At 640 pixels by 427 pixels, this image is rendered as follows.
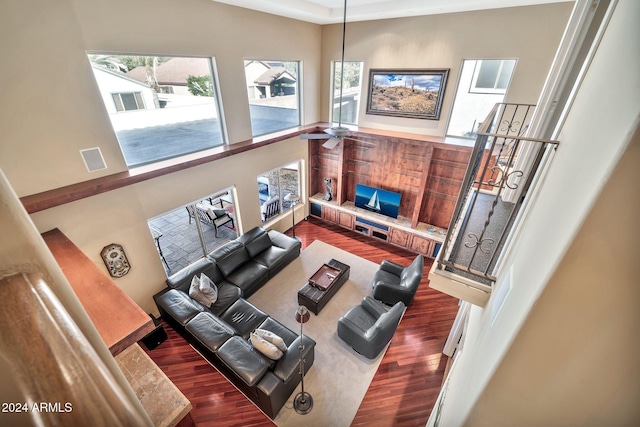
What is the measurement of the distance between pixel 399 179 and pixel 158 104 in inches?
199

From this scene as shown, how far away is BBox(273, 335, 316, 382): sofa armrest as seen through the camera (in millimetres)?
3426

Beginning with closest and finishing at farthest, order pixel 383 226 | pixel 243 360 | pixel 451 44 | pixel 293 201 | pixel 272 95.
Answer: pixel 243 360 < pixel 451 44 < pixel 272 95 < pixel 293 201 < pixel 383 226

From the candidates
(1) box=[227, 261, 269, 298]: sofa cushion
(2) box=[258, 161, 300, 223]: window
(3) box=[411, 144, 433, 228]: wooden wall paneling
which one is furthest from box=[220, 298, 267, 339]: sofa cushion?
(3) box=[411, 144, 433, 228]: wooden wall paneling

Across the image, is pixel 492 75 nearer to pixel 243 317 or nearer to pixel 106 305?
pixel 243 317

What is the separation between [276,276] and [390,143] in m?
3.97

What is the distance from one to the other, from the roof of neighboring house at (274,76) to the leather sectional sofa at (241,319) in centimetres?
320

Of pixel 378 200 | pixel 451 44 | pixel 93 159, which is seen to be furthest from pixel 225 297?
pixel 451 44

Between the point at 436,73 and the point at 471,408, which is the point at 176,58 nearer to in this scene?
the point at 436,73

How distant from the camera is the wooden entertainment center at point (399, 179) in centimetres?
570

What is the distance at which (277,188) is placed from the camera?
22.4 ft

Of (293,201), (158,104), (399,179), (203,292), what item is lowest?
Answer: (203,292)

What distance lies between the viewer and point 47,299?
40 centimetres

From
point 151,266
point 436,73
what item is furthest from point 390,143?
point 151,266

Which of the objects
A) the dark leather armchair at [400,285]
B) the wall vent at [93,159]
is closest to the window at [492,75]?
the dark leather armchair at [400,285]
